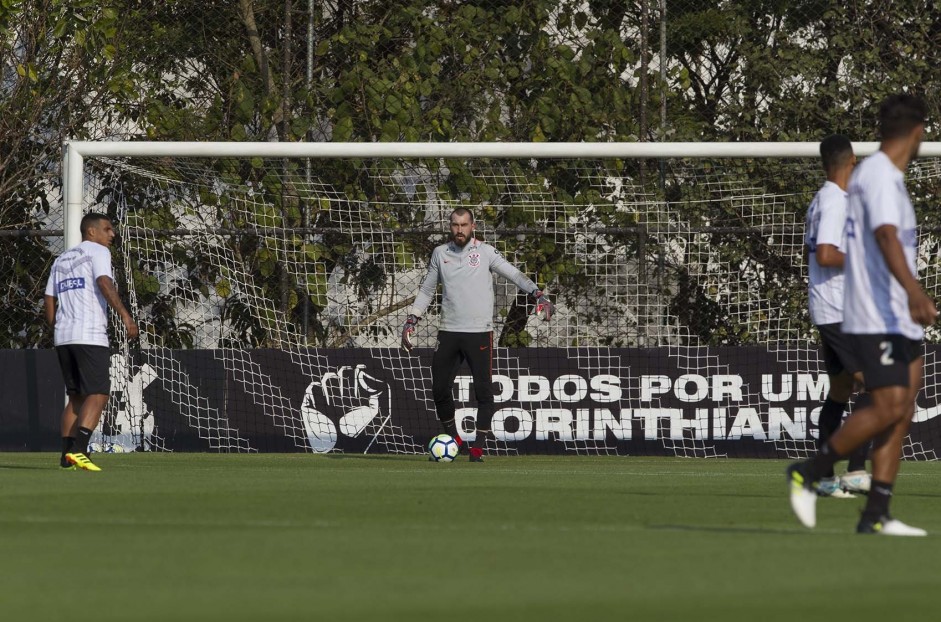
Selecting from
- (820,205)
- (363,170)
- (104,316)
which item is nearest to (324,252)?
(363,170)

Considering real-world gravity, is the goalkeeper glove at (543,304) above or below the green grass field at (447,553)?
above

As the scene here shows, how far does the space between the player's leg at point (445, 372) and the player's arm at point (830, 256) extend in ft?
15.5

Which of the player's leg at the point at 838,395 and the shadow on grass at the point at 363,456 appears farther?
the shadow on grass at the point at 363,456

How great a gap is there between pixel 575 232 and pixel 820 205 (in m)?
7.65

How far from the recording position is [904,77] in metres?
17.8

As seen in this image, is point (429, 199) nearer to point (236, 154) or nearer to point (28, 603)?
point (236, 154)

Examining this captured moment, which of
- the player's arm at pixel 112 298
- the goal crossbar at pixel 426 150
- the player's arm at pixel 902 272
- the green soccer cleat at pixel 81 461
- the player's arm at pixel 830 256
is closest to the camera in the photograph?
the player's arm at pixel 902 272

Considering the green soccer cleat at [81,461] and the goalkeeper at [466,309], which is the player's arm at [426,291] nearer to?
the goalkeeper at [466,309]

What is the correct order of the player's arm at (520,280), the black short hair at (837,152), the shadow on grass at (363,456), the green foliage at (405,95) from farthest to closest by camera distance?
the green foliage at (405,95), the shadow on grass at (363,456), the player's arm at (520,280), the black short hair at (837,152)

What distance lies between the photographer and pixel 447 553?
5.81m

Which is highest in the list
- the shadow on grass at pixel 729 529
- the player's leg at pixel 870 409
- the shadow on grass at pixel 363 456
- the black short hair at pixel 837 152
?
the black short hair at pixel 837 152

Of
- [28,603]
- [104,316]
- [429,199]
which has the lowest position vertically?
[28,603]

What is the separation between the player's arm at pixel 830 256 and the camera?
9.08 metres

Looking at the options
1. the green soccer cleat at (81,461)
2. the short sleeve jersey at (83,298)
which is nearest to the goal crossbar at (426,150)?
the short sleeve jersey at (83,298)
